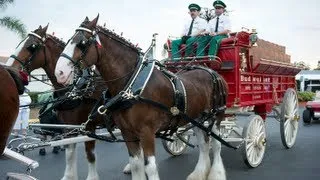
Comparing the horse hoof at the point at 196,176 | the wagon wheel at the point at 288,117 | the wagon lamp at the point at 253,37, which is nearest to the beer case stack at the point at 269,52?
the wagon lamp at the point at 253,37

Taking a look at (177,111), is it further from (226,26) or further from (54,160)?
(54,160)

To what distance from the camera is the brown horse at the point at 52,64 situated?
5535mm

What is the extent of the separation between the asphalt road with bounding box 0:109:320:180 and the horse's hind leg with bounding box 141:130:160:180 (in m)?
2.09

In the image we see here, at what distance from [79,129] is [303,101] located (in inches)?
1071

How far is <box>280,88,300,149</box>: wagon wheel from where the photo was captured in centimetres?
864

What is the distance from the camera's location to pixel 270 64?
800 cm

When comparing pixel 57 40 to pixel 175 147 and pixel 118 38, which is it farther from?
pixel 175 147

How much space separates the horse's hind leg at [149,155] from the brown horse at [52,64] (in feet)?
3.73

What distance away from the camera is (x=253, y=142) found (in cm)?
712

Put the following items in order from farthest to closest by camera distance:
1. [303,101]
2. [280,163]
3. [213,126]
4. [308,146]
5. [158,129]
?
[303,101], [308,146], [280,163], [213,126], [158,129]

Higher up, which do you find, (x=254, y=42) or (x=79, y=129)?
(x=254, y=42)

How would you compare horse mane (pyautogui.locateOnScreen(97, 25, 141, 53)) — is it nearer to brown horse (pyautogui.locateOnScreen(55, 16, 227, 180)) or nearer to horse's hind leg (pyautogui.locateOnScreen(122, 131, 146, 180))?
brown horse (pyautogui.locateOnScreen(55, 16, 227, 180))


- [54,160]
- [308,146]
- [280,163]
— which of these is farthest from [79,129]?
[308,146]

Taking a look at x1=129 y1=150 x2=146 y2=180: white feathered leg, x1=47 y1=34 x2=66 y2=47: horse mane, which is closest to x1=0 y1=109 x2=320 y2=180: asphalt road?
x1=129 y1=150 x2=146 y2=180: white feathered leg
